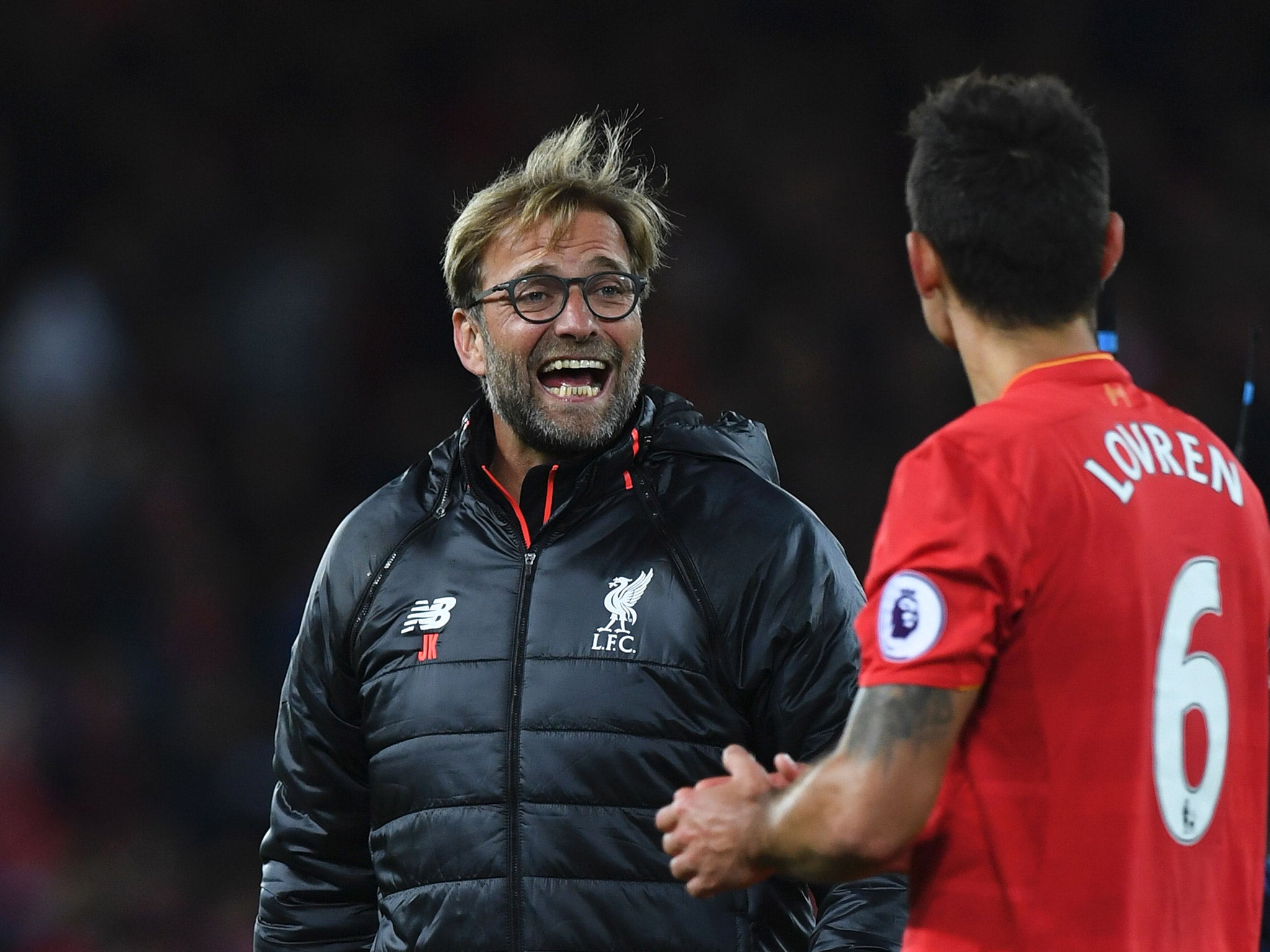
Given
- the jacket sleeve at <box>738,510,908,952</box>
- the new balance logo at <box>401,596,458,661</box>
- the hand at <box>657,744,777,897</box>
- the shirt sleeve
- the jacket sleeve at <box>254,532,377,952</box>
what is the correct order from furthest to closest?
the jacket sleeve at <box>254,532,377,952</box> → the new balance logo at <box>401,596,458,661</box> → the jacket sleeve at <box>738,510,908,952</box> → the hand at <box>657,744,777,897</box> → the shirt sleeve

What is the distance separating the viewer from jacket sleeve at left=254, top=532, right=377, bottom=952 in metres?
3.08

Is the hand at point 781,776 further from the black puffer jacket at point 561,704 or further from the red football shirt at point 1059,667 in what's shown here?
the black puffer jacket at point 561,704

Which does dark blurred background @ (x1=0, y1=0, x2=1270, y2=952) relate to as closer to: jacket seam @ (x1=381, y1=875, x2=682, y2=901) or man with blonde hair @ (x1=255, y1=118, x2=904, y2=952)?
man with blonde hair @ (x1=255, y1=118, x2=904, y2=952)

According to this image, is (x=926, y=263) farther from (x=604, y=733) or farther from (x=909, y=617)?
(x=604, y=733)

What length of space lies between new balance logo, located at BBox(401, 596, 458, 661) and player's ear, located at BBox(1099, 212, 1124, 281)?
4.44 ft

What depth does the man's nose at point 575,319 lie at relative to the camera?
10.4 feet

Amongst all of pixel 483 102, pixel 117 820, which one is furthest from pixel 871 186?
pixel 117 820

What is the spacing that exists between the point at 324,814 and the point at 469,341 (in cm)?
98

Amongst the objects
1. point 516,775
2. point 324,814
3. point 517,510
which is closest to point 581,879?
point 516,775

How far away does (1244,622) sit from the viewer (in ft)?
6.70

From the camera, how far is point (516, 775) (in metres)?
2.81

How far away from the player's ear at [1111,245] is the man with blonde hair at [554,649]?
92cm

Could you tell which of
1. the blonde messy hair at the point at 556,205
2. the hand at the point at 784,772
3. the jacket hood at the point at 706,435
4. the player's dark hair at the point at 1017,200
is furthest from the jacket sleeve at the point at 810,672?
the player's dark hair at the point at 1017,200

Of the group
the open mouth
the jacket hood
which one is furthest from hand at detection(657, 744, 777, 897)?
the open mouth
